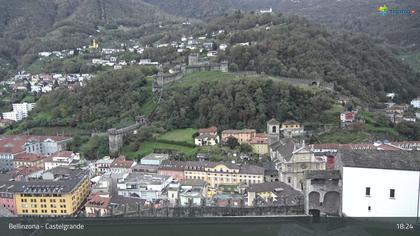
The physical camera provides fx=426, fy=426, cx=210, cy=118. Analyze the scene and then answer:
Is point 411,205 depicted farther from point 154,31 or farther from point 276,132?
point 154,31

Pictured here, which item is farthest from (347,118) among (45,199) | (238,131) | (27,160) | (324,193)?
(27,160)

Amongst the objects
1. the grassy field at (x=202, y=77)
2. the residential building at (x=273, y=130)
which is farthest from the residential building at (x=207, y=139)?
the grassy field at (x=202, y=77)

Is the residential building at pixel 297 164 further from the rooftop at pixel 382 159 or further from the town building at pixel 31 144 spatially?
the town building at pixel 31 144

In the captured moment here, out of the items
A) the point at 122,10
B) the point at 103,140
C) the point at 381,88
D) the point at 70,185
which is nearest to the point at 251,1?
the point at 122,10

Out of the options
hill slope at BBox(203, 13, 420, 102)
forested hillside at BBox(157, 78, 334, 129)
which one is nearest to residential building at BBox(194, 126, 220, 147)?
forested hillside at BBox(157, 78, 334, 129)

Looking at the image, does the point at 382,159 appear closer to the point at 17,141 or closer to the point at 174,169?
the point at 174,169

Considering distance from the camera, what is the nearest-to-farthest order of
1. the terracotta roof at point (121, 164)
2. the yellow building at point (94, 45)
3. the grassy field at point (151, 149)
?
1. the terracotta roof at point (121, 164)
2. the grassy field at point (151, 149)
3. the yellow building at point (94, 45)
